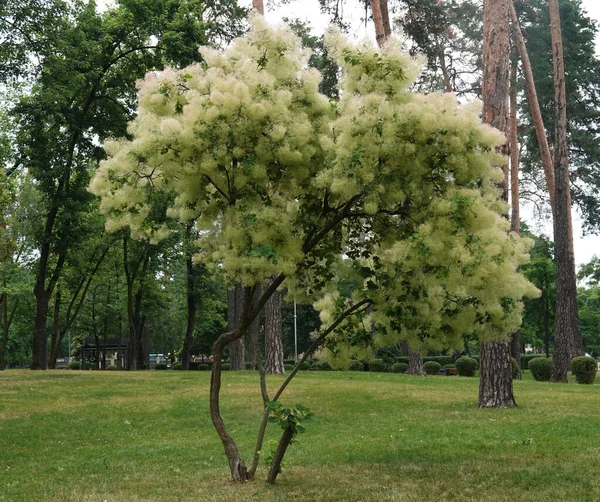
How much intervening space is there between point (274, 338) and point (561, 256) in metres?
10.1

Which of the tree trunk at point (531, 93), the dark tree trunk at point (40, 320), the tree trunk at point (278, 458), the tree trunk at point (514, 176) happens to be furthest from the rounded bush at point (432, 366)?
the tree trunk at point (278, 458)

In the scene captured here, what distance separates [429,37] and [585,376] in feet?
43.0

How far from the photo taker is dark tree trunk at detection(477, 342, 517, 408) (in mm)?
12758

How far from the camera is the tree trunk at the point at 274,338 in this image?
2189 centimetres

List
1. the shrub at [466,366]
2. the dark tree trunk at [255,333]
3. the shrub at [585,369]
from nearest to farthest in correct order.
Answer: the dark tree trunk at [255,333] < the shrub at [585,369] < the shrub at [466,366]

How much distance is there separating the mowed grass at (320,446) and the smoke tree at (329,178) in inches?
48.6

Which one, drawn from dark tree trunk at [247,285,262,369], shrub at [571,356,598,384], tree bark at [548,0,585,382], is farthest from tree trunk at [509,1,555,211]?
dark tree trunk at [247,285,262,369]

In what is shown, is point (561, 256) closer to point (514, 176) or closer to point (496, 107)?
point (514, 176)

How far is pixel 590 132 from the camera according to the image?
1225 inches

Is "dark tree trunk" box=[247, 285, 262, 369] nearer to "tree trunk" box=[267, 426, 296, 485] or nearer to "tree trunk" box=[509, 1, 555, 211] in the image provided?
"tree trunk" box=[267, 426, 296, 485]

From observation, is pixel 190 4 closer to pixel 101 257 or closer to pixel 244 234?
pixel 101 257

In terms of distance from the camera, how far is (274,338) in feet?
72.5

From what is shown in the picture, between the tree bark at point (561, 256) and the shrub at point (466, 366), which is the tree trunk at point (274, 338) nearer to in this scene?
the shrub at point (466, 366)

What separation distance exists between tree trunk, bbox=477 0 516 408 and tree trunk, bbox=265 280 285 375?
9848 mm
